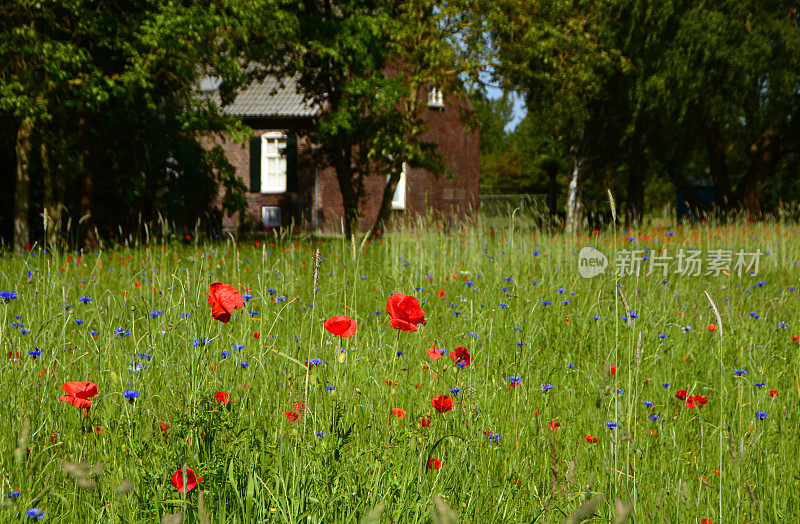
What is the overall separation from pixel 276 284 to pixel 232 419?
12.7 ft

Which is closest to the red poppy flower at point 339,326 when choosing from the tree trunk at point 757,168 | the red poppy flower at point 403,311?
the red poppy flower at point 403,311

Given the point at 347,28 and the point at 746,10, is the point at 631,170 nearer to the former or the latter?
the point at 746,10

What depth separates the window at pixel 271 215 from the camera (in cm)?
2417

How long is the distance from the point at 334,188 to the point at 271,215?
8.58 ft

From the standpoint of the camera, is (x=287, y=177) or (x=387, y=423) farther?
(x=287, y=177)

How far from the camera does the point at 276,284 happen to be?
575 centimetres

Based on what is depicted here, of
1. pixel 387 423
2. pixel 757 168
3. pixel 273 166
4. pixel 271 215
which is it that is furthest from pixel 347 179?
pixel 387 423

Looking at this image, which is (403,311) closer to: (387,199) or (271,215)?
(387,199)

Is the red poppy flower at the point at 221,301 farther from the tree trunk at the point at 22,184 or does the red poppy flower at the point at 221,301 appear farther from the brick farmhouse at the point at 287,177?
the brick farmhouse at the point at 287,177

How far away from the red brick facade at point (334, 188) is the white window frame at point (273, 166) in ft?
0.97

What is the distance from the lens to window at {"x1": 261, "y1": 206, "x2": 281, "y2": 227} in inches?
952

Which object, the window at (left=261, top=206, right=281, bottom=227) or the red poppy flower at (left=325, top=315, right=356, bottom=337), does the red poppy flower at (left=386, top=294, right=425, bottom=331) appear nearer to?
the red poppy flower at (left=325, top=315, right=356, bottom=337)

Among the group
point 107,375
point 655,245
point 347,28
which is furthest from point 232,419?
point 347,28

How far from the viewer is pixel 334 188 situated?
78.4ft
